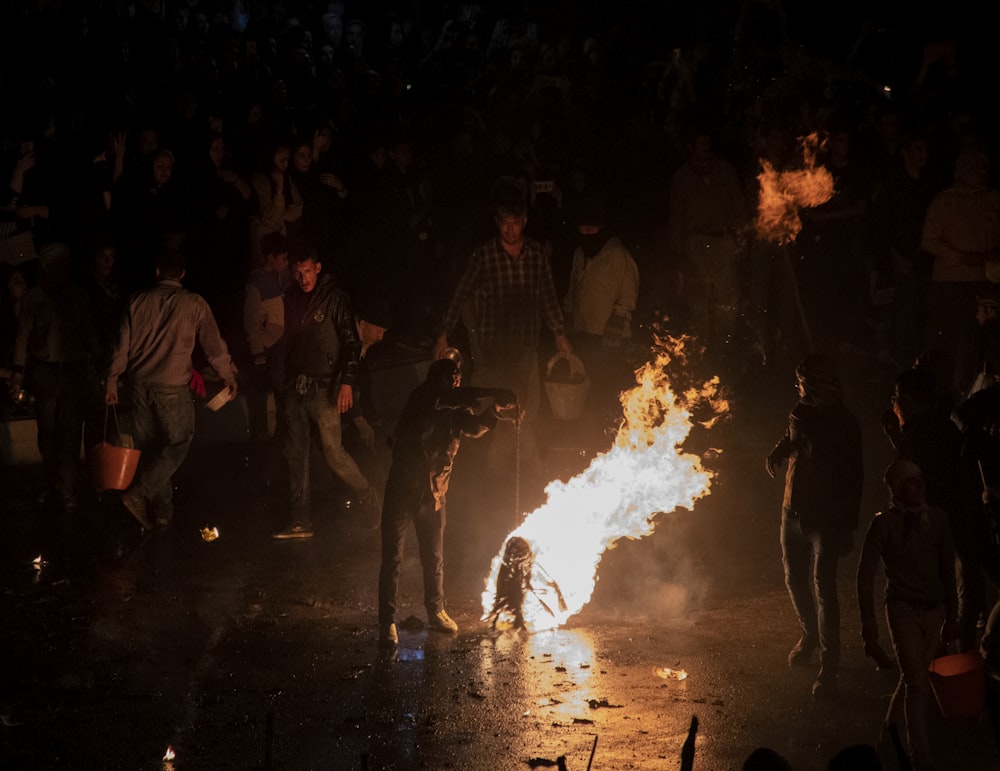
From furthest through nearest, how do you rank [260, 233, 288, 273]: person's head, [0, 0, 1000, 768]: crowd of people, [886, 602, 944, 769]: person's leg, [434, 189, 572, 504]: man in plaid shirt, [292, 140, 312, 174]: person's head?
1. [292, 140, 312, 174]: person's head
2. [260, 233, 288, 273]: person's head
3. [434, 189, 572, 504]: man in plaid shirt
4. [0, 0, 1000, 768]: crowd of people
5. [886, 602, 944, 769]: person's leg

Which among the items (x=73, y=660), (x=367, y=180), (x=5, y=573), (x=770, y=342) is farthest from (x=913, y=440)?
(x=367, y=180)

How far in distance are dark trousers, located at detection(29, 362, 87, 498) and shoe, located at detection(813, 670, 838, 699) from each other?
24.8 ft

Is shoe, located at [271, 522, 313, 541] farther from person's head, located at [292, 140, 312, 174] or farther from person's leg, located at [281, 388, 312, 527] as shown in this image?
person's head, located at [292, 140, 312, 174]

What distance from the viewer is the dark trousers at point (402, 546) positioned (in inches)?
370

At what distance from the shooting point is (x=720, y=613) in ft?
33.0

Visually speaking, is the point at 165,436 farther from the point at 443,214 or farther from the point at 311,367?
the point at 443,214

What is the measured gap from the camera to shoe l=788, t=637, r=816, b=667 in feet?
29.4

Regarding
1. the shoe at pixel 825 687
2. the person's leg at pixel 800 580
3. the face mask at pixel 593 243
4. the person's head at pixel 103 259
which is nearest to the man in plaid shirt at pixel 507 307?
the face mask at pixel 593 243

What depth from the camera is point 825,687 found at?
844 centimetres

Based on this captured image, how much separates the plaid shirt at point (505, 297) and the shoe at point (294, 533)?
2267 mm

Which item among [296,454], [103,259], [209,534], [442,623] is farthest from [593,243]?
[442,623]

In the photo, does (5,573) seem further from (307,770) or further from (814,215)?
(814,215)

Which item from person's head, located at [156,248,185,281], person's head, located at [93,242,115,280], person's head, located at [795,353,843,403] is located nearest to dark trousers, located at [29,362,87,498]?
person's head, located at [93,242,115,280]

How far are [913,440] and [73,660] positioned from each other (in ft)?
18.3
